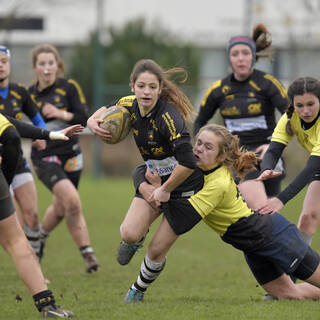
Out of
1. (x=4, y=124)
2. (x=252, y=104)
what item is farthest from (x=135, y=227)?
(x=252, y=104)

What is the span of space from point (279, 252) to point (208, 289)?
63.1 inches

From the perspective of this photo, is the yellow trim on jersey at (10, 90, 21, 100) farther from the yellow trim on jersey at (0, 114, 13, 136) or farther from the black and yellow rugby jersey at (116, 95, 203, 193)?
the yellow trim on jersey at (0, 114, 13, 136)

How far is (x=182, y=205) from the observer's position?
6.14m

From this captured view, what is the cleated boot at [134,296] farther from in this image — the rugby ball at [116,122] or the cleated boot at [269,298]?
the rugby ball at [116,122]

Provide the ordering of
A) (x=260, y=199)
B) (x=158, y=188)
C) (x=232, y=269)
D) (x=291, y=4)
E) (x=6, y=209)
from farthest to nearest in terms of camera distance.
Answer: (x=291, y=4) < (x=232, y=269) < (x=260, y=199) < (x=158, y=188) < (x=6, y=209)

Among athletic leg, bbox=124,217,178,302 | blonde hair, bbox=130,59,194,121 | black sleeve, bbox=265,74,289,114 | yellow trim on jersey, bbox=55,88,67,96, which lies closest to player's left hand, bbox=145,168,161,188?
athletic leg, bbox=124,217,178,302

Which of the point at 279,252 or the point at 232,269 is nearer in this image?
the point at 279,252

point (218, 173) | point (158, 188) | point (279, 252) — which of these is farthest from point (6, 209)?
point (279, 252)

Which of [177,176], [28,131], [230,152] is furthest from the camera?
[230,152]

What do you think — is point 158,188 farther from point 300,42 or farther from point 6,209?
point 300,42

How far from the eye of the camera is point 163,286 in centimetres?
771

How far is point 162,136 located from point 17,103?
8.75ft

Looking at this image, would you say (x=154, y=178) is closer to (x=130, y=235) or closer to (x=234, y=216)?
(x=130, y=235)

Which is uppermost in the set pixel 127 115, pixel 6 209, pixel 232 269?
pixel 127 115
